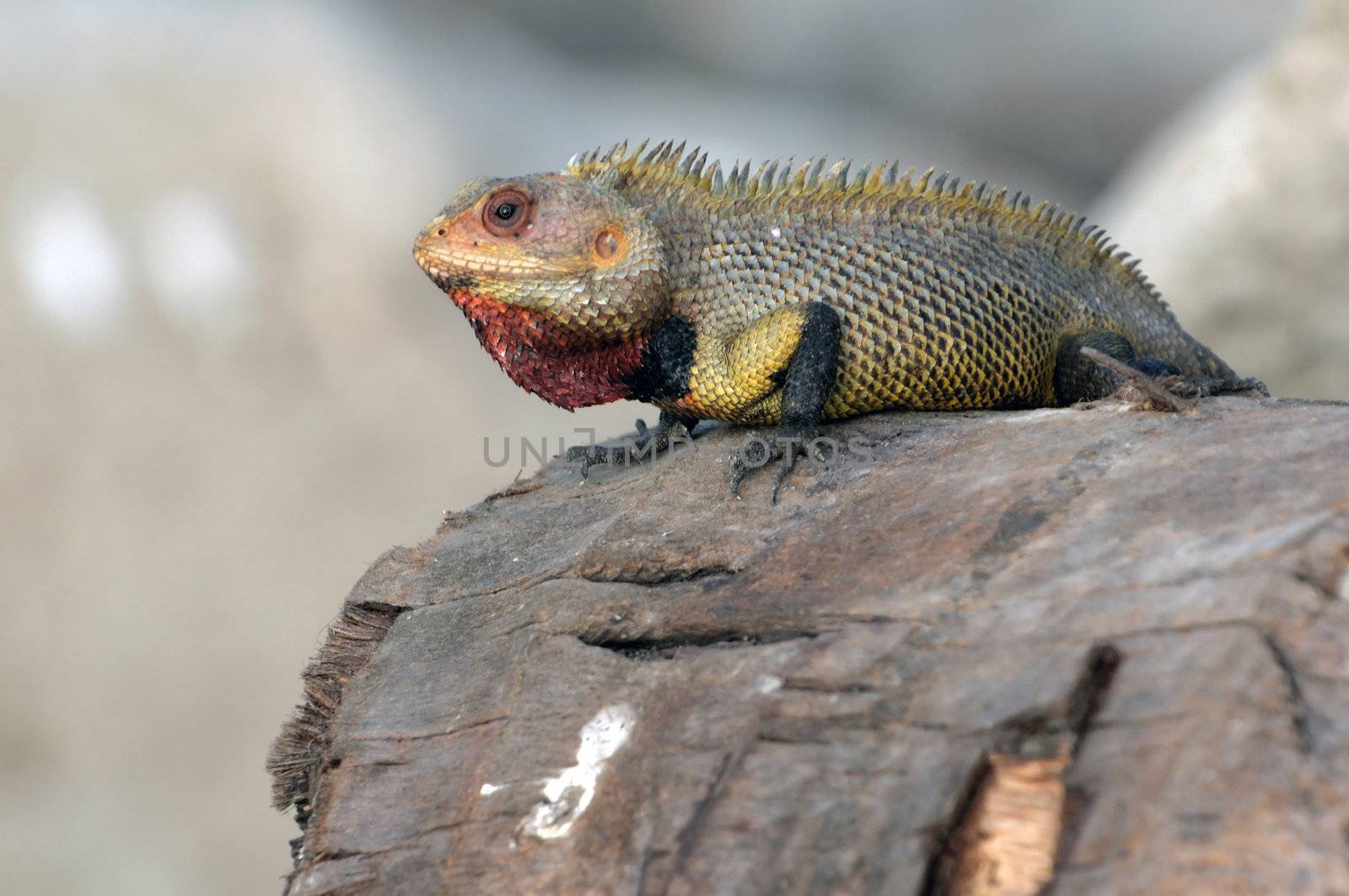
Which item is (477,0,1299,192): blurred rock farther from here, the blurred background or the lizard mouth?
the lizard mouth

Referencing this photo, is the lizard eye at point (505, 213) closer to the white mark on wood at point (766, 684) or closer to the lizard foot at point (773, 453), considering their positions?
the lizard foot at point (773, 453)

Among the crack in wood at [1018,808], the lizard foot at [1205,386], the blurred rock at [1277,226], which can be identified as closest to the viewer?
the crack in wood at [1018,808]

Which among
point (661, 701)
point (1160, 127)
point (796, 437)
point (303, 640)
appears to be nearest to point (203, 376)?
point (303, 640)

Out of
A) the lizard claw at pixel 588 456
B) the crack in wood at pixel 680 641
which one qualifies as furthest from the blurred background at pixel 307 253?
the crack in wood at pixel 680 641

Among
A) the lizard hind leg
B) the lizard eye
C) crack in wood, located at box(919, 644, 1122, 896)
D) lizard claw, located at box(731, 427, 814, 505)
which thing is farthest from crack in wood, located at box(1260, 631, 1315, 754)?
the lizard eye

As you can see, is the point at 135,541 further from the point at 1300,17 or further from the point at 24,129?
the point at 1300,17

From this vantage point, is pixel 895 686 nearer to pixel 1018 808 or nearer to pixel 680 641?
pixel 1018 808
